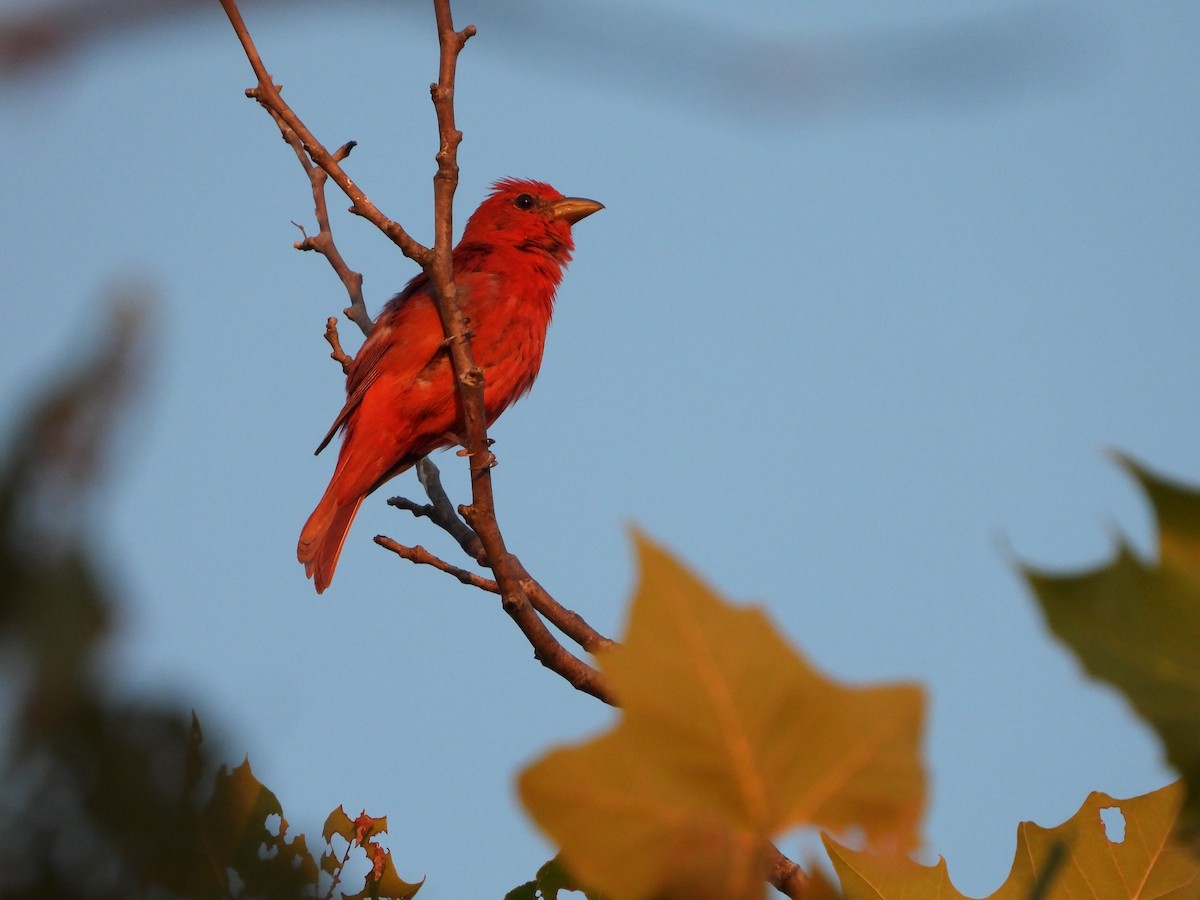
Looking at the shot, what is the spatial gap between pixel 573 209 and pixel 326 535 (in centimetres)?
260

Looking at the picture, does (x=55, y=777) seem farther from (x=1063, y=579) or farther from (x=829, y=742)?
(x=1063, y=579)

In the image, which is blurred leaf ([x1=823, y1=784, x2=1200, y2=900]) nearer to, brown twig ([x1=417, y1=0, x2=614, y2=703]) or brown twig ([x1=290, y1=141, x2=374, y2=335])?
brown twig ([x1=417, y1=0, x2=614, y2=703])

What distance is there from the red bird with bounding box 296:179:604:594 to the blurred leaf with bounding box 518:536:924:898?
17.1 feet

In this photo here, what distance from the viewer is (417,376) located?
6.58m

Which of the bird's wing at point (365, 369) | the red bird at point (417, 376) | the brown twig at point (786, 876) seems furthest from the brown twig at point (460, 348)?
the bird's wing at point (365, 369)

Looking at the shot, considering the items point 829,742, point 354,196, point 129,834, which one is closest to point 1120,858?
point 829,742

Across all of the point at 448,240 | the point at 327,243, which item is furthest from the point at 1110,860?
the point at 327,243

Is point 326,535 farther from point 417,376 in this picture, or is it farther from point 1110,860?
point 1110,860

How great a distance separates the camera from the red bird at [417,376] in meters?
6.56

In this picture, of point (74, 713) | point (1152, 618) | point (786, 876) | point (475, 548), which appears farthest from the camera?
point (475, 548)

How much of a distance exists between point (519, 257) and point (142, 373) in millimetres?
6635

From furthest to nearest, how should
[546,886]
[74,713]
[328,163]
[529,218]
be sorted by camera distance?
[529,218]
[328,163]
[546,886]
[74,713]

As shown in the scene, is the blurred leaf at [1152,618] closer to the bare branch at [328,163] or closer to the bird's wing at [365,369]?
the bare branch at [328,163]

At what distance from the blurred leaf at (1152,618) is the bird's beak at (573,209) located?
7.02 metres
